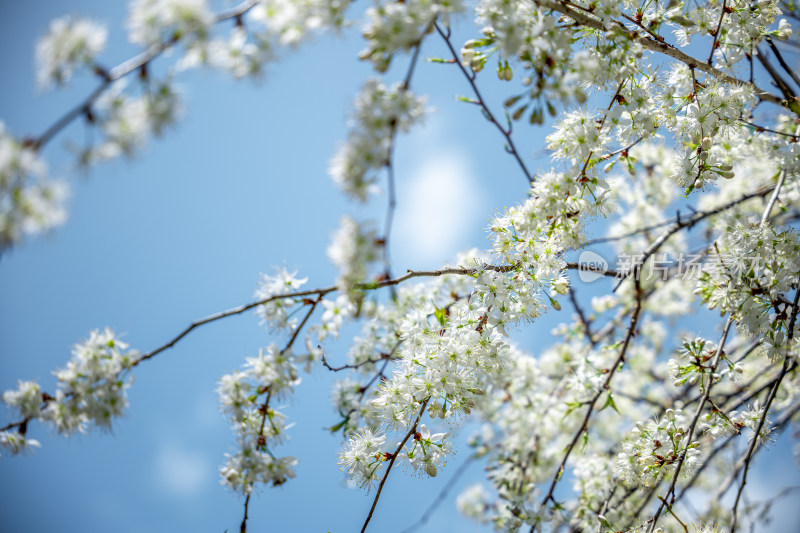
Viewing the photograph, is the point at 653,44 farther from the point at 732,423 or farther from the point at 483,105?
the point at 732,423

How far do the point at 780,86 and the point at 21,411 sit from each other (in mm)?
3669

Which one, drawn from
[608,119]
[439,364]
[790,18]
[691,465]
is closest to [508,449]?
[691,465]

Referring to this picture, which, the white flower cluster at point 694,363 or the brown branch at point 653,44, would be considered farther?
the white flower cluster at point 694,363

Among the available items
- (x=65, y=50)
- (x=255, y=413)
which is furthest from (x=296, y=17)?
(x=255, y=413)

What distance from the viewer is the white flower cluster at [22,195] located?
4.19 feet

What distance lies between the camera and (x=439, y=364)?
211 cm

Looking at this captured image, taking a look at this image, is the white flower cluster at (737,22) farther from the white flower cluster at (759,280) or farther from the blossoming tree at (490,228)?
the white flower cluster at (759,280)

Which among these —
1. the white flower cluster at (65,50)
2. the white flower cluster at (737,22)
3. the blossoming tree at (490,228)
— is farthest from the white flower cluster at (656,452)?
the white flower cluster at (65,50)

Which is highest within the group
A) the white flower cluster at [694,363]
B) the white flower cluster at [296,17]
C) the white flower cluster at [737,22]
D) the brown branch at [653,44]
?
the white flower cluster at [737,22]

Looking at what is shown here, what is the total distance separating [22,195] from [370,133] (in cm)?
98

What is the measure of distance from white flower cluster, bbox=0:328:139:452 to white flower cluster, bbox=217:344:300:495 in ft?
1.25

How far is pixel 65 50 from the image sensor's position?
139 cm

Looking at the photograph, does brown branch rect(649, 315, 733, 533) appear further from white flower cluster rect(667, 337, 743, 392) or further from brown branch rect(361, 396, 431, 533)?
brown branch rect(361, 396, 431, 533)

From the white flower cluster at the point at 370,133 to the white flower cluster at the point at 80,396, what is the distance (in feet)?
3.92
